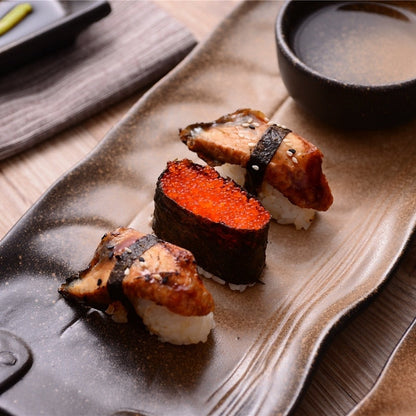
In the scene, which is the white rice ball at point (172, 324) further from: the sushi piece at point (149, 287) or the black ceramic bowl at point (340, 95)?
the black ceramic bowl at point (340, 95)

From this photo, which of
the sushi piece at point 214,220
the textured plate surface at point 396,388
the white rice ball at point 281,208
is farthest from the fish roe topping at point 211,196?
the textured plate surface at point 396,388

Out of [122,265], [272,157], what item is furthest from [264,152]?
[122,265]

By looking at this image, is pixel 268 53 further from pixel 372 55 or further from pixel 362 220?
pixel 362 220

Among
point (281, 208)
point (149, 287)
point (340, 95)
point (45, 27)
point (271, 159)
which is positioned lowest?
point (281, 208)

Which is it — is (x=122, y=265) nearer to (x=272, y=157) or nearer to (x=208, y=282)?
(x=208, y=282)

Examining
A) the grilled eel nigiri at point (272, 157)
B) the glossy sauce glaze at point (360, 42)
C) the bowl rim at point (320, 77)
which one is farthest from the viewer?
the glossy sauce glaze at point (360, 42)

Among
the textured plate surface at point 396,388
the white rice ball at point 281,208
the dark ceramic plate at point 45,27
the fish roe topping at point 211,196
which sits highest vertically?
the dark ceramic plate at point 45,27

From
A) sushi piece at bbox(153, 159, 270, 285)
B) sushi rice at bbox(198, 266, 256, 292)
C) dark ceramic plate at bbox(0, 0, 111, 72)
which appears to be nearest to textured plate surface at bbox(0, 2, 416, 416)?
sushi rice at bbox(198, 266, 256, 292)
